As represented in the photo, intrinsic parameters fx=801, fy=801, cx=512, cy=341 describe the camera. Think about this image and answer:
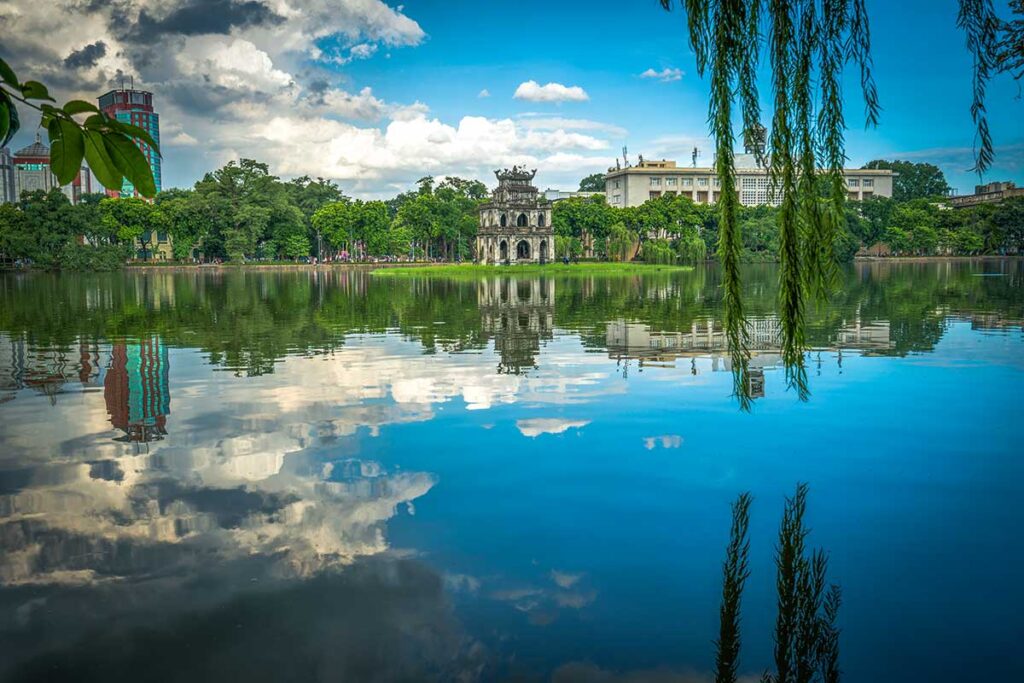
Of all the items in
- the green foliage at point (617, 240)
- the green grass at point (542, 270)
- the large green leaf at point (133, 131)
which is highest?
the green foliage at point (617, 240)

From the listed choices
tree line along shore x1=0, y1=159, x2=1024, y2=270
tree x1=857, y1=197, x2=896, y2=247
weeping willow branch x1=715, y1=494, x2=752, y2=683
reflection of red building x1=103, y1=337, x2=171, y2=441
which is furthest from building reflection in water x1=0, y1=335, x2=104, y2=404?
tree x1=857, y1=197, x2=896, y2=247

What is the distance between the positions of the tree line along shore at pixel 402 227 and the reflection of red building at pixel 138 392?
234 ft

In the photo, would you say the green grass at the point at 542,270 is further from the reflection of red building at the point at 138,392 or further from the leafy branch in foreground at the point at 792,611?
the leafy branch in foreground at the point at 792,611

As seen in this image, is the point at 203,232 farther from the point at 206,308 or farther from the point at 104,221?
→ the point at 206,308

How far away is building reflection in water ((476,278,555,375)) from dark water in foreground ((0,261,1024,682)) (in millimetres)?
566

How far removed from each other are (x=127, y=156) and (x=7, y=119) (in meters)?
0.30

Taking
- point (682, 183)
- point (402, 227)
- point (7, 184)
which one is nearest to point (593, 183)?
point (682, 183)

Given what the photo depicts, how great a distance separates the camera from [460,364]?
610 inches

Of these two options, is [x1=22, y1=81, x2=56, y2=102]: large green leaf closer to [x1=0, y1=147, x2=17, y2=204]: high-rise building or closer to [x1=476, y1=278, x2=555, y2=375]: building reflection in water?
[x1=476, y1=278, x2=555, y2=375]: building reflection in water

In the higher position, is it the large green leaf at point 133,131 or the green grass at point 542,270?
the green grass at point 542,270

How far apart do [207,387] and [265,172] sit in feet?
322

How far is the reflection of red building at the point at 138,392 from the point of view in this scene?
410 inches

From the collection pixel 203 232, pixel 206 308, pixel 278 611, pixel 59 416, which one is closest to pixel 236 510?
pixel 278 611

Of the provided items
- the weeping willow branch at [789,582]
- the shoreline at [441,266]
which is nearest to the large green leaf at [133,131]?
the weeping willow branch at [789,582]
